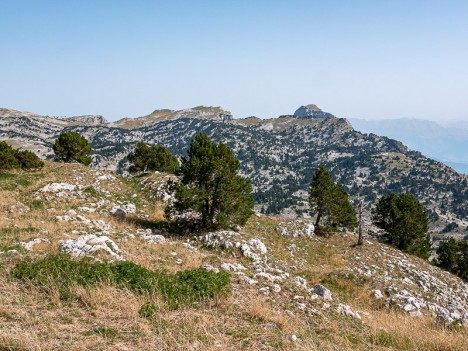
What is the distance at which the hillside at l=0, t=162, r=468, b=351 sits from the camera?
23.4 feet

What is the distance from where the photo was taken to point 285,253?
27.8m

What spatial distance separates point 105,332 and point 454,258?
2500 inches

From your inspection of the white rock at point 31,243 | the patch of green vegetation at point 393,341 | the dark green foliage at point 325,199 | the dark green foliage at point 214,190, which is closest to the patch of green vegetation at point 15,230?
the white rock at point 31,243

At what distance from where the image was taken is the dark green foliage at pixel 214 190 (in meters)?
26.2

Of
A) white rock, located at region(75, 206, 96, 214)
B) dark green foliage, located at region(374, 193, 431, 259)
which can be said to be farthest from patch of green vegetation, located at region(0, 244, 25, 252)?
dark green foliage, located at region(374, 193, 431, 259)

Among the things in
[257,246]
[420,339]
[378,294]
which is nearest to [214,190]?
[257,246]

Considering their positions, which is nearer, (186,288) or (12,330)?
(12,330)

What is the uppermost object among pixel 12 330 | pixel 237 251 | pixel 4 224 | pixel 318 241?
pixel 12 330

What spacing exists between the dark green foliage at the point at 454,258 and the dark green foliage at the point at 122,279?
5877 centimetres

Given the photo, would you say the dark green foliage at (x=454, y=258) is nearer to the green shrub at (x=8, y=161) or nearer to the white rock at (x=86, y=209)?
the white rock at (x=86, y=209)

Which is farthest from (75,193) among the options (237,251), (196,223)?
(237,251)

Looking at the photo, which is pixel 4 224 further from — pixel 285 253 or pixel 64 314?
pixel 285 253

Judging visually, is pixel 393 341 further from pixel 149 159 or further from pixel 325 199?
pixel 149 159

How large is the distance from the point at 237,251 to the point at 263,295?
1022 centimetres
